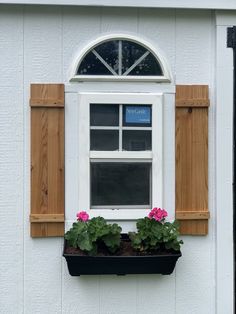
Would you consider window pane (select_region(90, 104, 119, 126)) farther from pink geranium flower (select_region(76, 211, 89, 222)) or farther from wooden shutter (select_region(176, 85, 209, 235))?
pink geranium flower (select_region(76, 211, 89, 222))

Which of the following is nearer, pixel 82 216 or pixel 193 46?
pixel 82 216

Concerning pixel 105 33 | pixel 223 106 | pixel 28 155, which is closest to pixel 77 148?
pixel 28 155

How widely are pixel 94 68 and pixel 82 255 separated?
3.69ft

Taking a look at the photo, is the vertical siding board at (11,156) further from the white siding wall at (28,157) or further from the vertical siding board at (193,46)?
the vertical siding board at (193,46)

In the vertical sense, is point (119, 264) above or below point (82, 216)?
below

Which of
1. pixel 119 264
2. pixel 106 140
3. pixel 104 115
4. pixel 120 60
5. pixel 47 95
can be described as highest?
pixel 120 60

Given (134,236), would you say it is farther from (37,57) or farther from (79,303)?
(37,57)

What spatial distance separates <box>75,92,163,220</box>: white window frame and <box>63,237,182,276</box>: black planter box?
27 centimetres

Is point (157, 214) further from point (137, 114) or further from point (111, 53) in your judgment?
point (111, 53)

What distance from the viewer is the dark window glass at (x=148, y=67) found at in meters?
3.03

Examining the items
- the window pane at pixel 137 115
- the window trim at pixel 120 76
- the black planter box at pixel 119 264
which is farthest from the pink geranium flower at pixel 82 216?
the window trim at pixel 120 76

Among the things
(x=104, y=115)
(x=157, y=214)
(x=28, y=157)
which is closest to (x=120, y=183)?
(x=157, y=214)

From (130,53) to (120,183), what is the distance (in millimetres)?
803

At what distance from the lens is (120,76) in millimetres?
2988
